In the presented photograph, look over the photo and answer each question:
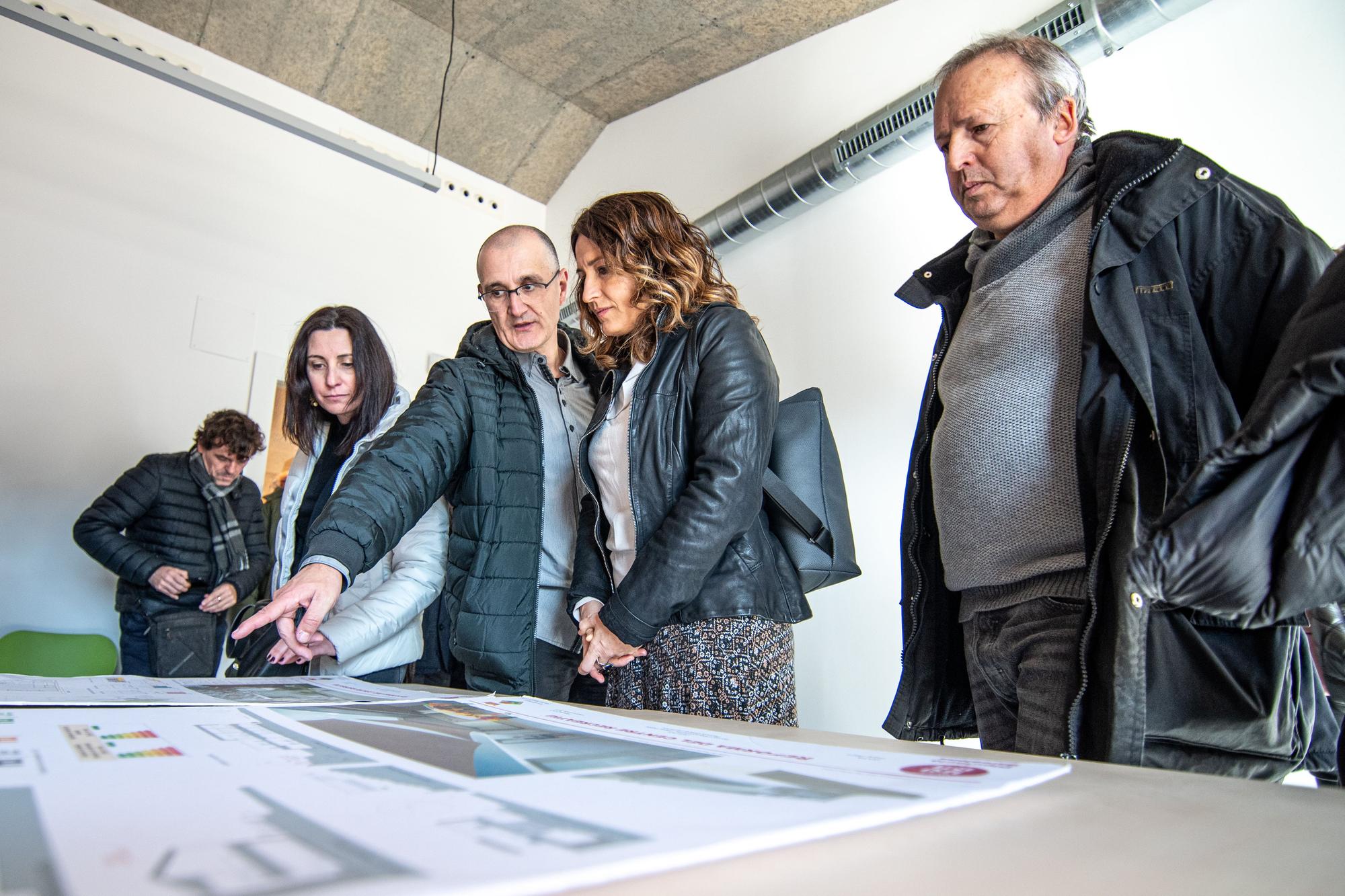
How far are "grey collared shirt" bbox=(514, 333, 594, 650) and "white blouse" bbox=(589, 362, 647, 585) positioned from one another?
5 cm

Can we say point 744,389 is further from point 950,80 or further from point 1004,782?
point 1004,782

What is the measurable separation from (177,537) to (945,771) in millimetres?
3547

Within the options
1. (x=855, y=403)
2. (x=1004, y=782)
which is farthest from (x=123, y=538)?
(x=1004, y=782)

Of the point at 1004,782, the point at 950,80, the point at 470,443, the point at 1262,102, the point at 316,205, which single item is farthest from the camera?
the point at 316,205

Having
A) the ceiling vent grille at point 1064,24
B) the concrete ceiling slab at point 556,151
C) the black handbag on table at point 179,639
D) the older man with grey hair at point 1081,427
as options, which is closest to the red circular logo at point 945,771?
the older man with grey hair at point 1081,427

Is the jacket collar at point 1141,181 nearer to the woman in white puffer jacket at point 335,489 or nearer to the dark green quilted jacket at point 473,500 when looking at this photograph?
the dark green quilted jacket at point 473,500

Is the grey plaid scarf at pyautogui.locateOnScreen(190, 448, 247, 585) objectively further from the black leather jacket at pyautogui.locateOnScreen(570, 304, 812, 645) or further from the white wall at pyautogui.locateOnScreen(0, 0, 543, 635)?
the black leather jacket at pyautogui.locateOnScreen(570, 304, 812, 645)

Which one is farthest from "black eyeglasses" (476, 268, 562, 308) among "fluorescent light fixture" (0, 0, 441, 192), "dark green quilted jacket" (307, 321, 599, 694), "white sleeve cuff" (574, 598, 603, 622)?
"fluorescent light fixture" (0, 0, 441, 192)

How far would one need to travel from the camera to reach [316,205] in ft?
14.4

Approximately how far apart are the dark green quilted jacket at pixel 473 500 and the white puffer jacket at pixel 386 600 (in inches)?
1.5

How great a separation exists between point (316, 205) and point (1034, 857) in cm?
471

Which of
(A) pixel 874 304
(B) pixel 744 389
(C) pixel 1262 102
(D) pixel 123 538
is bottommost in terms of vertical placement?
(D) pixel 123 538

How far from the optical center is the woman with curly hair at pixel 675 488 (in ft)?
3.95

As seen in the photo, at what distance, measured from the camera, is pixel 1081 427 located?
1.02 meters
